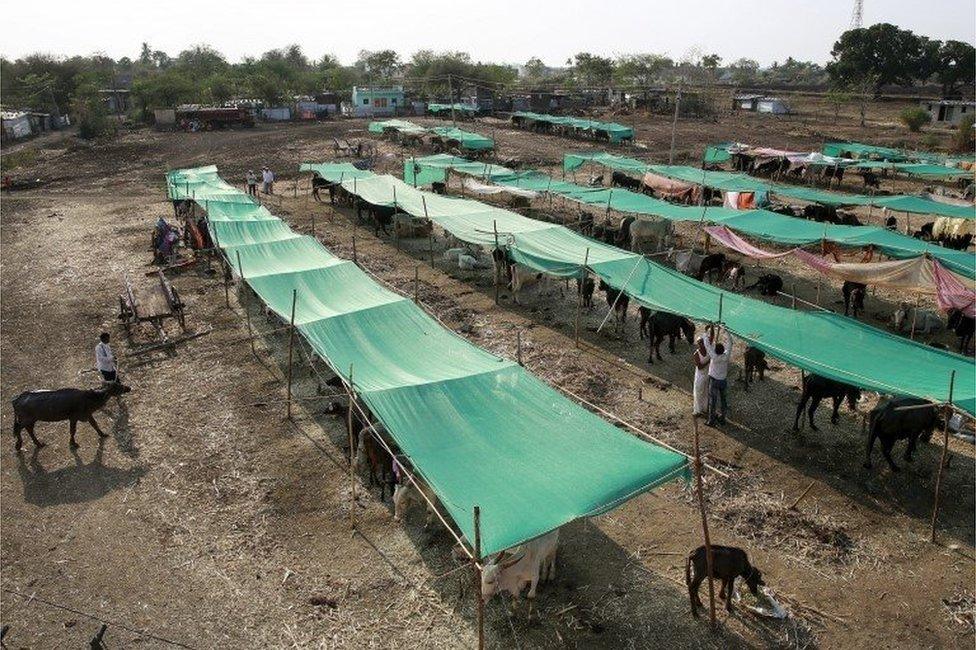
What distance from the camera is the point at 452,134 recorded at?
39.2 metres

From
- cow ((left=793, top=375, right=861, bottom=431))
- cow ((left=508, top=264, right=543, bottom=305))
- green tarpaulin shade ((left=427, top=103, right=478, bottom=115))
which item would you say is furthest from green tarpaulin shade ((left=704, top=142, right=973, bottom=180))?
green tarpaulin shade ((left=427, top=103, right=478, bottom=115))

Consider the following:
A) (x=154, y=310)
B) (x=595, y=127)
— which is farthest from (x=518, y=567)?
(x=595, y=127)

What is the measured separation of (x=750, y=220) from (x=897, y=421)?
34.6ft

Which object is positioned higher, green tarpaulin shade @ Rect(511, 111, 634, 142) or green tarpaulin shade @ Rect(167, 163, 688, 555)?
green tarpaulin shade @ Rect(511, 111, 634, 142)

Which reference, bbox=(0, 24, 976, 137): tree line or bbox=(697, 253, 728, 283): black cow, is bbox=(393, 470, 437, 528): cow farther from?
bbox=(0, 24, 976, 137): tree line

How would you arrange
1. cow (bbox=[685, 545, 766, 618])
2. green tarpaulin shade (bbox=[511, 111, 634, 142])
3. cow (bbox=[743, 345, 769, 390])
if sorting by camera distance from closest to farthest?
cow (bbox=[685, 545, 766, 618]) → cow (bbox=[743, 345, 769, 390]) → green tarpaulin shade (bbox=[511, 111, 634, 142])

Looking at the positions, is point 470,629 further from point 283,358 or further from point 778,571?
point 283,358

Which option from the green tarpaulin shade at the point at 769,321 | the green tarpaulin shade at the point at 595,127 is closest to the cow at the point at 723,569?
the green tarpaulin shade at the point at 769,321

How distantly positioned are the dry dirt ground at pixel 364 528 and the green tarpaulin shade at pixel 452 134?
23.9 meters

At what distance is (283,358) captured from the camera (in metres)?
13.5

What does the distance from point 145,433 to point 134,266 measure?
35.0 ft

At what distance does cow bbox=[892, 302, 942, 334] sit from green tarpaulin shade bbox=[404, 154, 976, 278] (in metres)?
1.13

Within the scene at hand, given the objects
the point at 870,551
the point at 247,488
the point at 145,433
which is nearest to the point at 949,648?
the point at 870,551

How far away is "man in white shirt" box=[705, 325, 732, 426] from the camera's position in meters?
10.6
